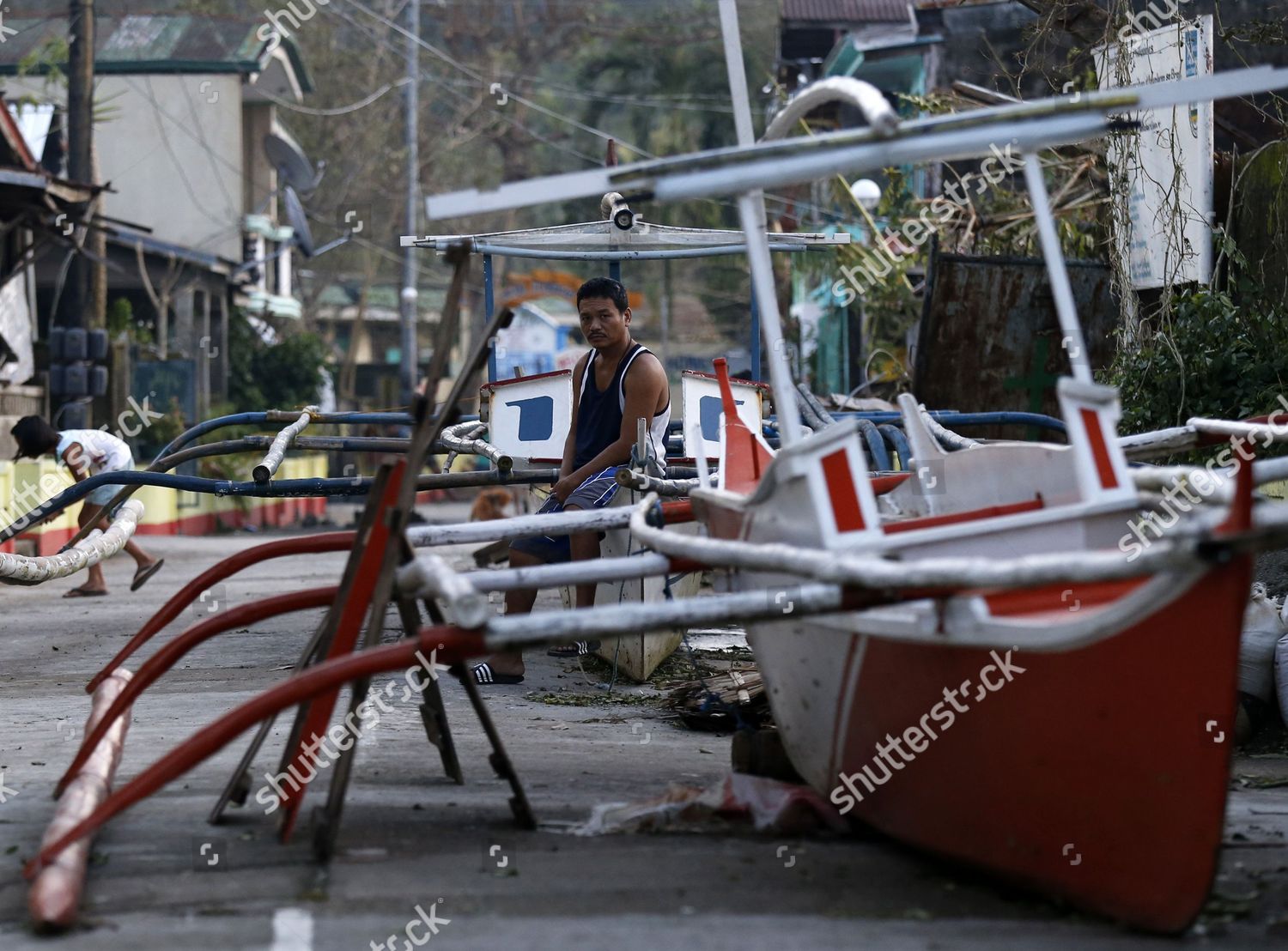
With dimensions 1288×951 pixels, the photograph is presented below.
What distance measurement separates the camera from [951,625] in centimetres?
332

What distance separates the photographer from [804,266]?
23.8 m

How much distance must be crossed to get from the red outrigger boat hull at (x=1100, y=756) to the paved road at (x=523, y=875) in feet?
0.40

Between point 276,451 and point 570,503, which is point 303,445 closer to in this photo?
point 276,451

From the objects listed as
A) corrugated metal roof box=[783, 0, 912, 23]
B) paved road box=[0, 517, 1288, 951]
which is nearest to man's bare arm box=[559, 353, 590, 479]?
paved road box=[0, 517, 1288, 951]

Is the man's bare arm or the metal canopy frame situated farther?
the metal canopy frame

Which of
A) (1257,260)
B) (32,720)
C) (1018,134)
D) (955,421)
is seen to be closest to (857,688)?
(1018,134)

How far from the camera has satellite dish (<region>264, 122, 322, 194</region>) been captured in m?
28.5

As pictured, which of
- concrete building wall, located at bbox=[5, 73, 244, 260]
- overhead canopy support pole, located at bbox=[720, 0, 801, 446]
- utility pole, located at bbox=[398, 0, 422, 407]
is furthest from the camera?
utility pole, located at bbox=[398, 0, 422, 407]

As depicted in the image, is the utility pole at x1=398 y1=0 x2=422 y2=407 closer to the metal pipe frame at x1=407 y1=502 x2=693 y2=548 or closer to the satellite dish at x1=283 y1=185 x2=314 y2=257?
→ the satellite dish at x1=283 y1=185 x2=314 y2=257

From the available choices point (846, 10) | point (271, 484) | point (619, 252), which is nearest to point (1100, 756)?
point (271, 484)

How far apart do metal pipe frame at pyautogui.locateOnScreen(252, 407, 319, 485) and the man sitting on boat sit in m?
1.15

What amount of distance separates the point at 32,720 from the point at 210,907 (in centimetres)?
303

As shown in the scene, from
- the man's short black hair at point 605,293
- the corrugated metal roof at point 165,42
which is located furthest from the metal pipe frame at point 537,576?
the corrugated metal roof at point 165,42

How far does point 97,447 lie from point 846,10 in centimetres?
2011
